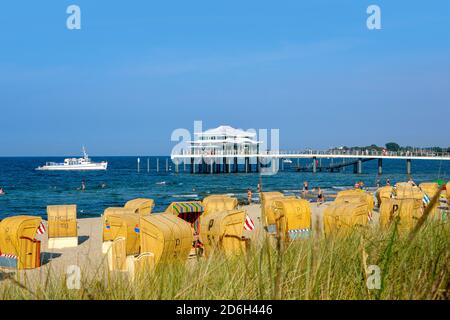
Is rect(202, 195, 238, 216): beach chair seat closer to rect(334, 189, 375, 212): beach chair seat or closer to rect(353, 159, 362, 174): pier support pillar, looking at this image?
rect(334, 189, 375, 212): beach chair seat

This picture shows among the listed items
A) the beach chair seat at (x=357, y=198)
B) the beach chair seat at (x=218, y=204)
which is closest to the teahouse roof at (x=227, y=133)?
the beach chair seat at (x=357, y=198)

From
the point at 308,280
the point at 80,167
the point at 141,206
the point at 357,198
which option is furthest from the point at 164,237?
the point at 80,167

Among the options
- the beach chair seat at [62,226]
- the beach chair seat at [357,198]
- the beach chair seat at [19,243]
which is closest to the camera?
the beach chair seat at [19,243]

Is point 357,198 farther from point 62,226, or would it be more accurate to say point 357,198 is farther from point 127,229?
point 62,226

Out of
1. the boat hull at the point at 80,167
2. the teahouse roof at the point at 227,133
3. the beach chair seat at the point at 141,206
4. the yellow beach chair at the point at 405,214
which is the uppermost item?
the teahouse roof at the point at 227,133

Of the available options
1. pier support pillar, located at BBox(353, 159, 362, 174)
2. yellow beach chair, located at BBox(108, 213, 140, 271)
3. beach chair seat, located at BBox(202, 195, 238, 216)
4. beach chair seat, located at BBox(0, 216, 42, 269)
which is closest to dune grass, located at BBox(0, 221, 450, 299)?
beach chair seat, located at BBox(0, 216, 42, 269)

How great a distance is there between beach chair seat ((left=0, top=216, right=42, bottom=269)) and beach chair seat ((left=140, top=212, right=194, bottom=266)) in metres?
3.44

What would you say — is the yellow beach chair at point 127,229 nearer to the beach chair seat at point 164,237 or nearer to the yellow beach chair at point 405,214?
the beach chair seat at point 164,237

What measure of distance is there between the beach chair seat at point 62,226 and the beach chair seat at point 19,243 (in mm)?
3467

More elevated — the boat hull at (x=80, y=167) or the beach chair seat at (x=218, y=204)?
the beach chair seat at (x=218, y=204)

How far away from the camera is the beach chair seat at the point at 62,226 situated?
53.6ft

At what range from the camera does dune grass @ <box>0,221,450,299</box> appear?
121 inches
